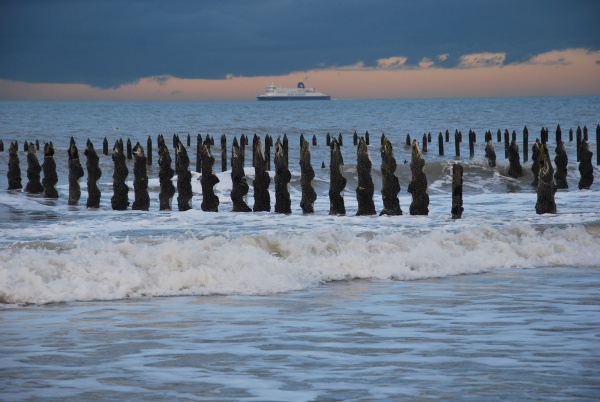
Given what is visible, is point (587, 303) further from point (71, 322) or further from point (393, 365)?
point (71, 322)

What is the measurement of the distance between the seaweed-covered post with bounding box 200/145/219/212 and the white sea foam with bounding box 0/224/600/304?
4425mm

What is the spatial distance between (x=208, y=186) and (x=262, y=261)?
8.48 meters

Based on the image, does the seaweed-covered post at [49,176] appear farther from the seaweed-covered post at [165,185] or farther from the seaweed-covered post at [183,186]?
the seaweed-covered post at [183,186]

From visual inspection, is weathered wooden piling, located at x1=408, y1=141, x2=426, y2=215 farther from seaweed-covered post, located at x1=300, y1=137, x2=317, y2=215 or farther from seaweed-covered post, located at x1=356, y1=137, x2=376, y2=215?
seaweed-covered post, located at x1=300, y1=137, x2=317, y2=215

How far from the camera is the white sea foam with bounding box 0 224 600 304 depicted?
10.5 meters

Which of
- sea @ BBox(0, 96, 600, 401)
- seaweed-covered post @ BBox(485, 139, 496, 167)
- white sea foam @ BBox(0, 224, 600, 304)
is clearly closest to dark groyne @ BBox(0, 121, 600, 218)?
sea @ BBox(0, 96, 600, 401)

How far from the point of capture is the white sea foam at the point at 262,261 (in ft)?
34.3

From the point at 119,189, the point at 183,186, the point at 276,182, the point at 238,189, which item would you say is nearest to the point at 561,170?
the point at 276,182

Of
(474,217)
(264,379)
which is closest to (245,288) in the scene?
(264,379)

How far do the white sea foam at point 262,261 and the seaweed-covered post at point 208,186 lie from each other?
4.43 meters

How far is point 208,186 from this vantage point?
786 inches

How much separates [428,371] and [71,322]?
12.2 feet

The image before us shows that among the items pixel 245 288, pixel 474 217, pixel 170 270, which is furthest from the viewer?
pixel 474 217

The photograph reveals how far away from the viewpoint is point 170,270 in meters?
11.3
